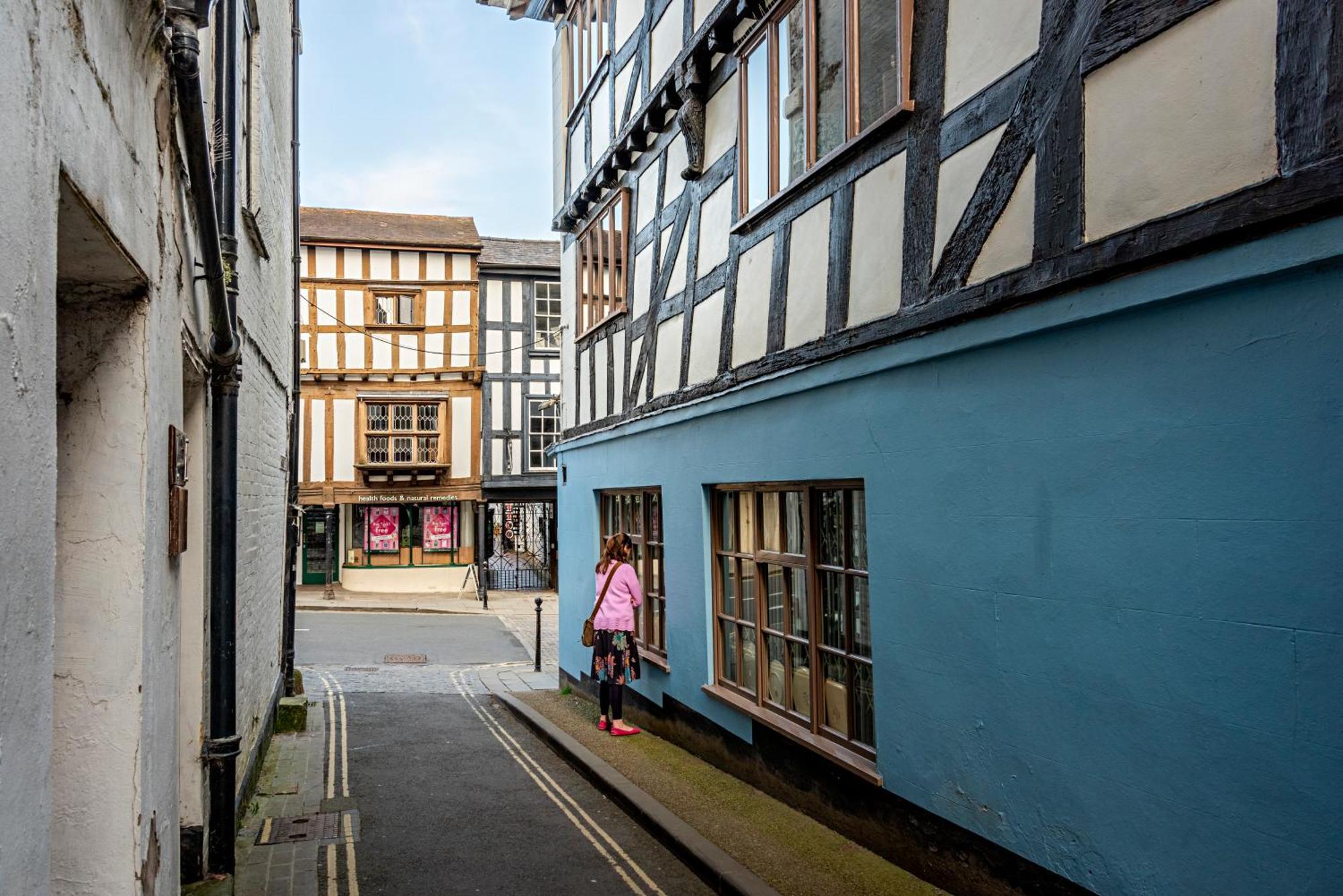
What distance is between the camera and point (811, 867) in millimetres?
5422

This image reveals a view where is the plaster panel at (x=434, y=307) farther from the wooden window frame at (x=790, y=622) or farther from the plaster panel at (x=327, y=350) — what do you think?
the wooden window frame at (x=790, y=622)

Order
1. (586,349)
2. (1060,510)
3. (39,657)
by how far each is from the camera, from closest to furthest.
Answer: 1. (39,657)
2. (1060,510)
3. (586,349)

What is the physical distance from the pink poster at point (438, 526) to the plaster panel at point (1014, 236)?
80.5 ft

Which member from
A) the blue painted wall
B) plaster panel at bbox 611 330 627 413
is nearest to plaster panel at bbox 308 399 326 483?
plaster panel at bbox 611 330 627 413

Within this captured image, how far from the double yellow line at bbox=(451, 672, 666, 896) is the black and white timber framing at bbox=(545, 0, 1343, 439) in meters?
3.12

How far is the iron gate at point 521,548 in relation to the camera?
97.1ft

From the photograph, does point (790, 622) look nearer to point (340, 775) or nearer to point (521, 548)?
point (340, 775)

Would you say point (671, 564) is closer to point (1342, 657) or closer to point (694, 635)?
point (694, 635)

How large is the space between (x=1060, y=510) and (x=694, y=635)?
443 centimetres

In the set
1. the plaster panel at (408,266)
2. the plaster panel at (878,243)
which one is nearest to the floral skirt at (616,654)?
the plaster panel at (878,243)

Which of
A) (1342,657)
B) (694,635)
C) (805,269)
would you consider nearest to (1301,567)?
(1342,657)

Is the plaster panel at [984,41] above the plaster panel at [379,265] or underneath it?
underneath

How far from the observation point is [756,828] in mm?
6172

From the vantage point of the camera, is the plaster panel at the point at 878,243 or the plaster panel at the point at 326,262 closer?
the plaster panel at the point at 878,243
